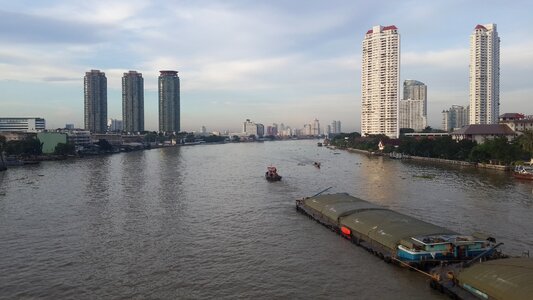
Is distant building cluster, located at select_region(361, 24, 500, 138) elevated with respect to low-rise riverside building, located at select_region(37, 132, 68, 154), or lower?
elevated

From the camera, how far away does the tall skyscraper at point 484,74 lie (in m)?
76.6

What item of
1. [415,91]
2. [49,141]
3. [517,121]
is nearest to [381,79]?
[517,121]

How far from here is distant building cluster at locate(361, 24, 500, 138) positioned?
76.8 m

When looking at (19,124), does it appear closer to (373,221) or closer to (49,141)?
(49,141)

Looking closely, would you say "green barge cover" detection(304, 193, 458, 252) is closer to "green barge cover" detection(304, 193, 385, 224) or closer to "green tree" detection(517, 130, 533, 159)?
"green barge cover" detection(304, 193, 385, 224)

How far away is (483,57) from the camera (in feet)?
251

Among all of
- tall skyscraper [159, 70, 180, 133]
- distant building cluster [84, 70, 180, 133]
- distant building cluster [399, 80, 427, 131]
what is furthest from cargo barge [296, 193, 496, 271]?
tall skyscraper [159, 70, 180, 133]

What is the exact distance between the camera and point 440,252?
10.6 m

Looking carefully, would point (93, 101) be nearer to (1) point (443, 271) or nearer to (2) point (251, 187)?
(2) point (251, 187)

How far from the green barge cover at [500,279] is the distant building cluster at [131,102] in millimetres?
115359

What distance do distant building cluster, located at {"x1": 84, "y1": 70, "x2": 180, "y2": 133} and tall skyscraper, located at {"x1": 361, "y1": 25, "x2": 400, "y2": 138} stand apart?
69.8 meters

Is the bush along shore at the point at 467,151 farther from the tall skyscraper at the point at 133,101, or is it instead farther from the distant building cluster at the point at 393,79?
the tall skyscraper at the point at 133,101

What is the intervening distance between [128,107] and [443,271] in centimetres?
12650

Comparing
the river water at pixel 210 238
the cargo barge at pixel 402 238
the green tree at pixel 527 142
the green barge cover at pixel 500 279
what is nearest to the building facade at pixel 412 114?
the green tree at pixel 527 142
